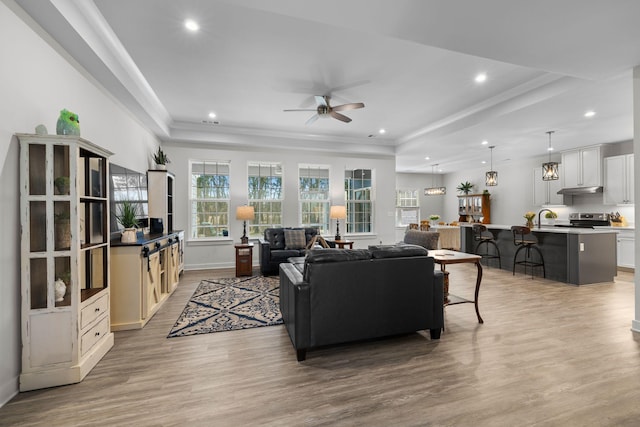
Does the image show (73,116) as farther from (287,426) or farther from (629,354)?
(629,354)

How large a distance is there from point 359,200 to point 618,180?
5789 mm

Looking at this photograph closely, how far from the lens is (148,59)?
3.51 metres

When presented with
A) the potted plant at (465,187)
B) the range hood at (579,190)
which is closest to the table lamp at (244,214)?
the range hood at (579,190)

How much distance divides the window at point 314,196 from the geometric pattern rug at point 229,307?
2465mm

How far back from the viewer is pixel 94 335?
2512 mm

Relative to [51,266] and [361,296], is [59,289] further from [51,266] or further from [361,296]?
[361,296]

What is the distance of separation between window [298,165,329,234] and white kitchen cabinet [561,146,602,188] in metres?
6.12

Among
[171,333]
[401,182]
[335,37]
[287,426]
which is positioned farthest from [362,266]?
[401,182]

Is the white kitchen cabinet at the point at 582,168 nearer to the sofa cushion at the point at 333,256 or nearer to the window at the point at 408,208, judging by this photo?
the window at the point at 408,208

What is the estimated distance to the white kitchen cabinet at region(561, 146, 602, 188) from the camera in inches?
274

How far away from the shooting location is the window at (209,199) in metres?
6.66

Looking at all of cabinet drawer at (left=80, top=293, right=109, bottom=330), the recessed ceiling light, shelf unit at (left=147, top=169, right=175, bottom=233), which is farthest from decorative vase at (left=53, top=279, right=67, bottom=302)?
shelf unit at (left=147, top=169, right=175, bottom=233)

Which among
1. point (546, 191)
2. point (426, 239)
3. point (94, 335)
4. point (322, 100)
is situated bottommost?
point (94, 335)

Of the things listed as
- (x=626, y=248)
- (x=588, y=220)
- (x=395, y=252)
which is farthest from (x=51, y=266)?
(x=588, y=220)
